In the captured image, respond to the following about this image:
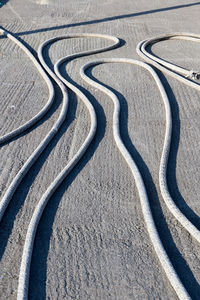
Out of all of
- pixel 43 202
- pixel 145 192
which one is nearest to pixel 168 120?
pixel 145 192

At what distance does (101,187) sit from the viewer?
4141mm

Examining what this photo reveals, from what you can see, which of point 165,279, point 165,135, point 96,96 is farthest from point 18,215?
point 96,96

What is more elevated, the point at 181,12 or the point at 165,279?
the point at 181,12

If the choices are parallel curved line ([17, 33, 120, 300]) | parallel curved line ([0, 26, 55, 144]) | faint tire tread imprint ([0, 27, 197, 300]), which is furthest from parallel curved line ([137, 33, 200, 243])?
parallel curved line ([0, 26, 55, 144])

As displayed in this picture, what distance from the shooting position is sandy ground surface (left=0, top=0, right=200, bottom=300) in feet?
10.4

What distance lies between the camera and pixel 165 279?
3141 millimetres

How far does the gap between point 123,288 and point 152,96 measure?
372cm

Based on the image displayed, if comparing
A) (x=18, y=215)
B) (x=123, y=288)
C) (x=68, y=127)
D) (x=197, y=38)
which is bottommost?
(x=123, y=288)

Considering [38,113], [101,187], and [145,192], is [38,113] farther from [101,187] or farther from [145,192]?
[145,192]

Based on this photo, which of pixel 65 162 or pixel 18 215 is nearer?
pixel 18 215

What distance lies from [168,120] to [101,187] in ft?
5.65

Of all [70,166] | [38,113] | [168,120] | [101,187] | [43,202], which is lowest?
[43,202]

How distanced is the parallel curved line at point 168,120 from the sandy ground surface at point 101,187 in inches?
3.7

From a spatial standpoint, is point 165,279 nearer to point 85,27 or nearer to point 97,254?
Result: point 97,254
